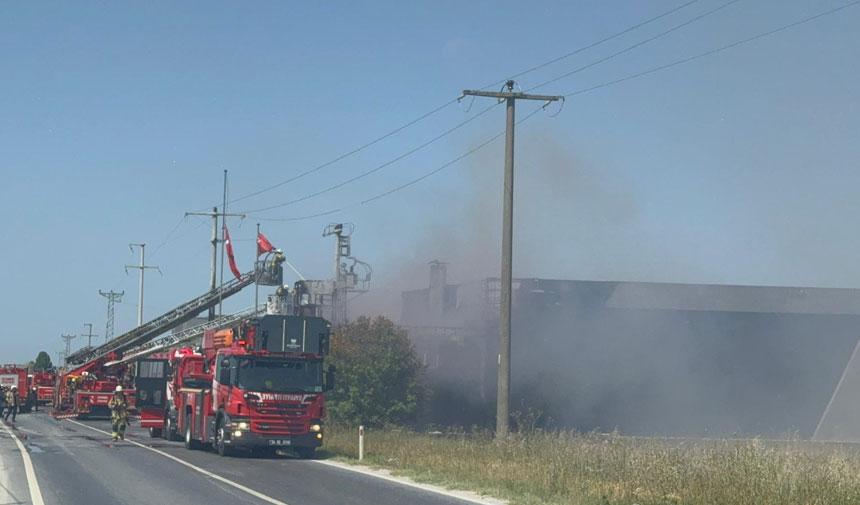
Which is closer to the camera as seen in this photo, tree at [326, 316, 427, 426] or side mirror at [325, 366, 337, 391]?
side mirror at [325, 366, 337, 391]

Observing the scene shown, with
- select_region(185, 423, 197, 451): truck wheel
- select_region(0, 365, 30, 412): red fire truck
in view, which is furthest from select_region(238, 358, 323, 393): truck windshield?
select_region(0, 365, 30, 412): red fire truck

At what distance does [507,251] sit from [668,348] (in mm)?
38778

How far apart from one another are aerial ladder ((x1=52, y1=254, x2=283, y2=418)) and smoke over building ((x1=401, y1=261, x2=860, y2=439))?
11.1 metres

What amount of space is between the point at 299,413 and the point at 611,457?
9.43m

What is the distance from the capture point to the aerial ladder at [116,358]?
50281 mm

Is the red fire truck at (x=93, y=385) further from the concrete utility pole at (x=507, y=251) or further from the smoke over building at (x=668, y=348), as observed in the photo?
the concrete utility pole at (x=507, y=251)

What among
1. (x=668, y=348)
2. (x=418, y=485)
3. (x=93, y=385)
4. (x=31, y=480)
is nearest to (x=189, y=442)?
(x=31, y=480)

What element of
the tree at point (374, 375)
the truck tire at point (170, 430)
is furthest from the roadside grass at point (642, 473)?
the tree at point (374, 375)

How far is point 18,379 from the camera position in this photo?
204ft

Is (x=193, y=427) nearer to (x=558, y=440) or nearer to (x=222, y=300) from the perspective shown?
(x=558, y=440)

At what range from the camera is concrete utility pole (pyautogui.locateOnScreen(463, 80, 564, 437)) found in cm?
2638

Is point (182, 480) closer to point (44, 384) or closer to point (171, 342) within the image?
point (171, 342)

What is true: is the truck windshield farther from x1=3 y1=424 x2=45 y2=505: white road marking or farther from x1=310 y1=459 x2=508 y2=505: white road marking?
x1=3 y1=424 x2=45 y2=505: white road marking

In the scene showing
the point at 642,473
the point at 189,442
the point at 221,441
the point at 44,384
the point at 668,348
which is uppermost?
the point at 668,348
